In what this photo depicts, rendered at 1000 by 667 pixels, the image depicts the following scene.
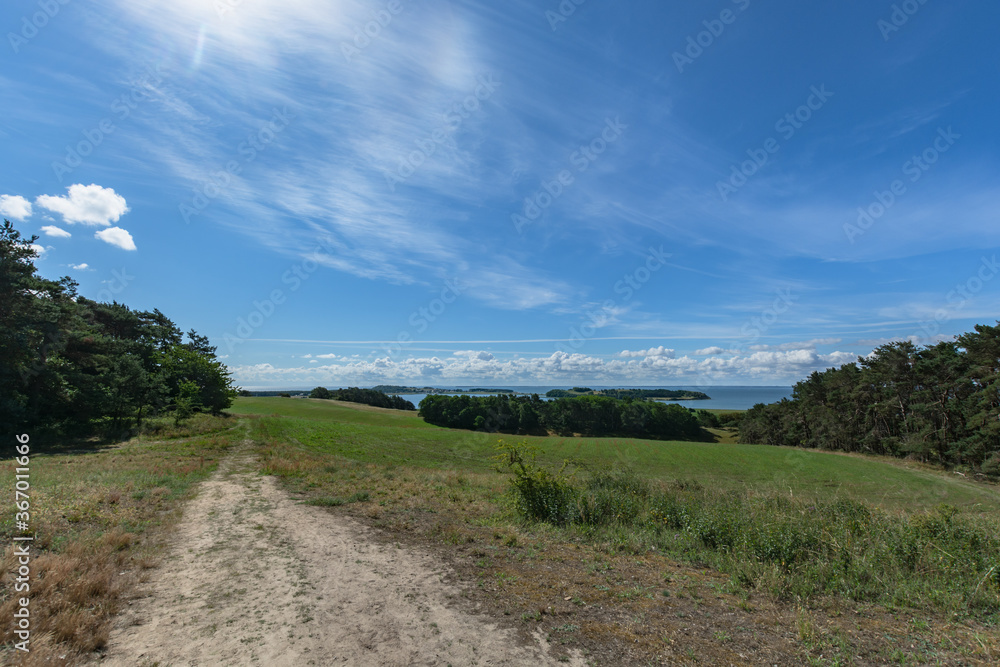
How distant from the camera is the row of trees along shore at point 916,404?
110ft

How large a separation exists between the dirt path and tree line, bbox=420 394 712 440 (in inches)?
3194

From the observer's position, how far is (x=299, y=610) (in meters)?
5.52

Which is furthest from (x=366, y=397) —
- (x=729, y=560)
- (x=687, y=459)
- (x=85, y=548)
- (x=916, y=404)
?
(x=729, y=560)

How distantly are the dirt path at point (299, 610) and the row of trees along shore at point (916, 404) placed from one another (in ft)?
154

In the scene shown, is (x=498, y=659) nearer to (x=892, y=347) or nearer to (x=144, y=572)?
(x=144, y=572)

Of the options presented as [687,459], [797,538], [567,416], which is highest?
[797,538]

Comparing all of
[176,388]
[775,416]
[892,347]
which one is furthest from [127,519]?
[775,416]

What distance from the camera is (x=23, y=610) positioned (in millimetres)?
4637

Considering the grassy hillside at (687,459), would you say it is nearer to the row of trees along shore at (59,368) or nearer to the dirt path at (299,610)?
the row of trees along shore at (59,368)

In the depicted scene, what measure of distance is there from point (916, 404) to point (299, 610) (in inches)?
2279

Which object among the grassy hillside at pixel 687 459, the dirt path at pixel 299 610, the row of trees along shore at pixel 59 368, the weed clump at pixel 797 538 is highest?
the row of trees along shore at pixel 59 368

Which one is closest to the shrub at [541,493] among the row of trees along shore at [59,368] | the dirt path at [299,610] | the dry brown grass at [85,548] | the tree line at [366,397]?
the dirt path at [299,610]

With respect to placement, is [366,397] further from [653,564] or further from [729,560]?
[729,560]

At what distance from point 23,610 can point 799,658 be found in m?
8.86
